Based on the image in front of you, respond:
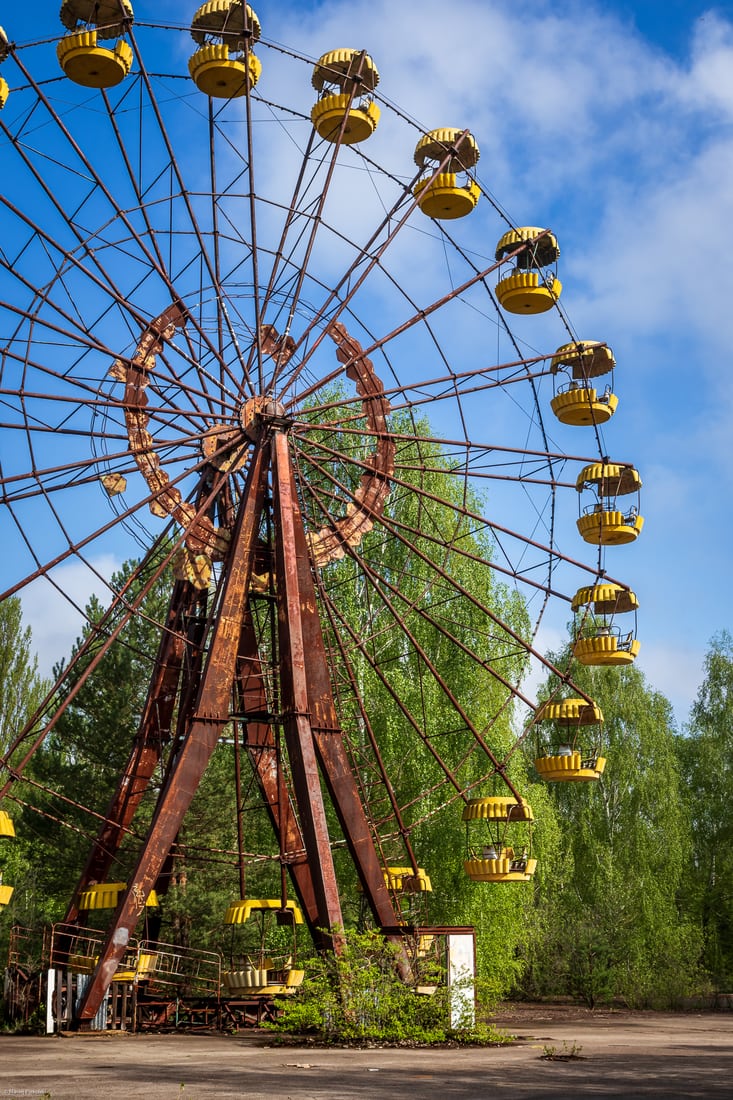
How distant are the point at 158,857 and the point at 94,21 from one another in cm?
1412

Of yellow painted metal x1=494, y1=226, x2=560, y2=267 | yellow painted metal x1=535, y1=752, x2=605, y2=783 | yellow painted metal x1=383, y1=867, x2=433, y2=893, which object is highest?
yellow painted metal x1=494, y1=226, x2=560, y2=267

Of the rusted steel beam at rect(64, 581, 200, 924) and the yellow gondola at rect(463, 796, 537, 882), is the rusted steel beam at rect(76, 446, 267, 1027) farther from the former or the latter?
the yellow gondola at rect(463, 796, 537, 882)

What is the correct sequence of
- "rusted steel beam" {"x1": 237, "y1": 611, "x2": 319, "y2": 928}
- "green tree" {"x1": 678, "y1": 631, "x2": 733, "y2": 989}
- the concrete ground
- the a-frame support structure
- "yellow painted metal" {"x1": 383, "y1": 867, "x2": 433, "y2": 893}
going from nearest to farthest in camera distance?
the concrete ground, the a-frame support structure, "rusted steel beam" {"x1": 237, "y1": 611, "x2": 319, "y2": 928}, "yellow painted metal" {"x1": 383, "y1": 867, "x2": 433, "y2": 893}, "green tree" {"x1": 678, "y1": 631, "x2": 733, "y2": 989}

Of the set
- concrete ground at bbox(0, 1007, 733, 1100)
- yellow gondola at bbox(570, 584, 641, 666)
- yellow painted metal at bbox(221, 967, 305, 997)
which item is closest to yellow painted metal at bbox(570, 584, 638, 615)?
yellow gondola at bbox(570, 584, 641, 666)

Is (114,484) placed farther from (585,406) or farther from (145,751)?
(585,406)

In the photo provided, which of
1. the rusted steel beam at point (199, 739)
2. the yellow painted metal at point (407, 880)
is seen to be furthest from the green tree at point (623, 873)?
the rusted steel beam at point (199, 739)

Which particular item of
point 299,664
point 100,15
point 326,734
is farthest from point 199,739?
point 100,15

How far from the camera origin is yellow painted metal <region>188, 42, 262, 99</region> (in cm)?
2103

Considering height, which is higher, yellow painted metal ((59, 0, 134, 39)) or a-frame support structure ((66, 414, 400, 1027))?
yellow painted metal ((59, 0, 134, 39))

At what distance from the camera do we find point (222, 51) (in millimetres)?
21047

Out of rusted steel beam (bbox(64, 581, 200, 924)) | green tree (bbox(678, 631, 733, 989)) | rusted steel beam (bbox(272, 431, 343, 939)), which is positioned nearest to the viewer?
rusted steel beam (bbox(272, 431, 343, 939))

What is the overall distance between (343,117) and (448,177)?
7.59ft

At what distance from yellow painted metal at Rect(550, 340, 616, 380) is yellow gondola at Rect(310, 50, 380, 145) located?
5.49 meters

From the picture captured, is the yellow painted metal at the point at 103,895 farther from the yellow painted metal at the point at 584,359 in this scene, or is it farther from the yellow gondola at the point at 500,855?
the yellow painted metal at the point at 584,359
